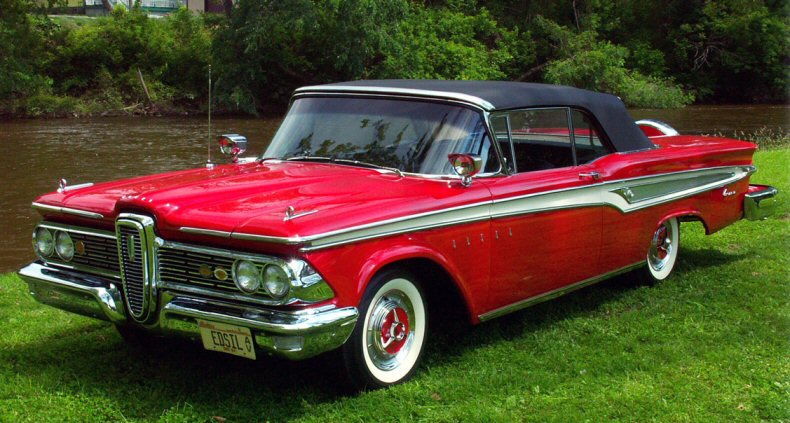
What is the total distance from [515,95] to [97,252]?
2.67 metres

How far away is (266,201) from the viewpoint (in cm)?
429

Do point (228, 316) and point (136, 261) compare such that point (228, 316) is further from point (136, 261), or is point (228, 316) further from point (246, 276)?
point (136, 261)

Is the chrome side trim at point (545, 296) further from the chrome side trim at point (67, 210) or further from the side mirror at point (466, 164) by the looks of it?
the chrome side trim at point (67, 210)

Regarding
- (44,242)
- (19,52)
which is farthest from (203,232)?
(19,52)

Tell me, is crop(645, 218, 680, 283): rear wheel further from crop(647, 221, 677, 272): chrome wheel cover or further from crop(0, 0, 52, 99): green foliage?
crop(0, 0, 52, 99): green foliage

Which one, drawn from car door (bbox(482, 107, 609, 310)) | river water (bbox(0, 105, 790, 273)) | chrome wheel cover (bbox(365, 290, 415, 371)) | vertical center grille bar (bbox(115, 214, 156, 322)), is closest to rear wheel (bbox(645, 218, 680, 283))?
car door (bbox(482, 107, 609, 310))

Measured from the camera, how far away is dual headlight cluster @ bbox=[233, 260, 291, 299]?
3893mm

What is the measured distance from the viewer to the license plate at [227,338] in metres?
3.97

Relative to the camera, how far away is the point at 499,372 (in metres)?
4.74

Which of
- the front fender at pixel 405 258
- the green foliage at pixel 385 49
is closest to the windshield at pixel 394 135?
the front fender at pixel 405 258

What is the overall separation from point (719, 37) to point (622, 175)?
3313 cm

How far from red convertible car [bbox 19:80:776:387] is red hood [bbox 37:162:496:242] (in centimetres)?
2

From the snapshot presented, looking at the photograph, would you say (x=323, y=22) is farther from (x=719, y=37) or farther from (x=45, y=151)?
(x=719, y=37)

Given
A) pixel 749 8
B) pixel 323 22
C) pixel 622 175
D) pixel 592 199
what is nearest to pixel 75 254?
pixel 592 199
